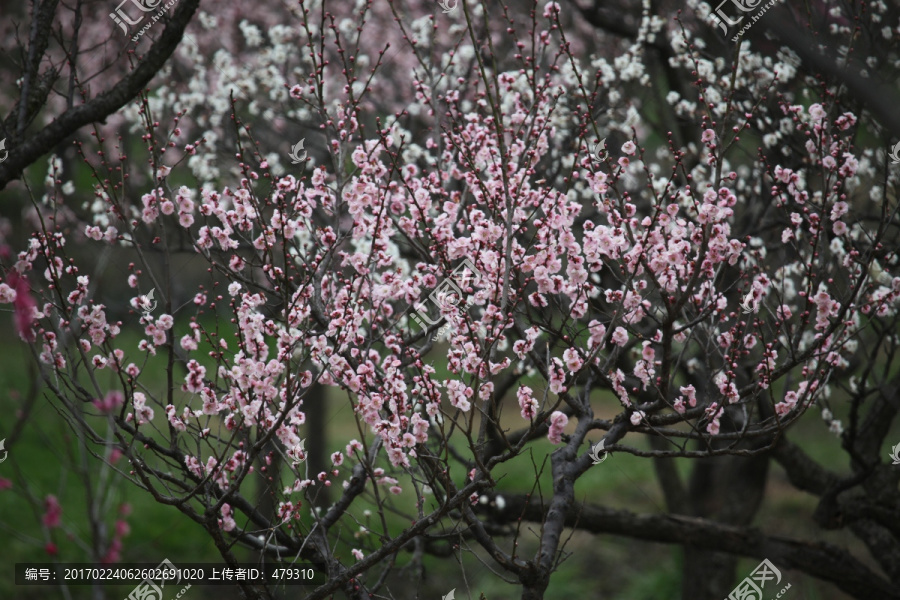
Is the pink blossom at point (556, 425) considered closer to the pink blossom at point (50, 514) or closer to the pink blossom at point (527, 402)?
the pink blossom at point (527, 402)

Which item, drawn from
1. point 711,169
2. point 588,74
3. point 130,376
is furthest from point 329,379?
point 588,74

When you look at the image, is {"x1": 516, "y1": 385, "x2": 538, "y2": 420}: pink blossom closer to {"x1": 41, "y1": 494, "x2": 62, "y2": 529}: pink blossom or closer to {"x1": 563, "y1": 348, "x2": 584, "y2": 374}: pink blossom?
{"x1": 563, "y1": 348, "x2": 584, "y2": 374}: pink blossom

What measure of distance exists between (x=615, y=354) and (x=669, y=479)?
4.26 m

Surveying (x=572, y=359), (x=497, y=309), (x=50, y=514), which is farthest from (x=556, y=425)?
(x=50, y=514)

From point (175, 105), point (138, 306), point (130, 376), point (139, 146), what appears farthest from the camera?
point (139, 146)

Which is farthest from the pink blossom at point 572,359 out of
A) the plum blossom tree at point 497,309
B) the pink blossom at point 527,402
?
the pink blossom at point 527,402

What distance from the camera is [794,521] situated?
393 inches

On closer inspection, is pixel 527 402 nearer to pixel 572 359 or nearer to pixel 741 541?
pixel 572 359

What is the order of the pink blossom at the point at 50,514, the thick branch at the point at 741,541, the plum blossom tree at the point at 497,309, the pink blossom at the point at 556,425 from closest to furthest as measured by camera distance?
the pink blossom at the point at 50,514
the plum blossom tree at the point at 497,309
the pink blossom at the point at 556,425
the thick branch at the point at 741,541

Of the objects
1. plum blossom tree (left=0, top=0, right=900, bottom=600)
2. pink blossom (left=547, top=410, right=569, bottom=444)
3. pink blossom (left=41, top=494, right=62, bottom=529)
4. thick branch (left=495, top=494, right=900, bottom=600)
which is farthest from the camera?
thick branch (left=495, top=494, right=900, bottom=600)

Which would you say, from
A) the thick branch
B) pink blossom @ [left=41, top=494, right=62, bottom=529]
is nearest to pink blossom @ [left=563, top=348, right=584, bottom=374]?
pink blossom @ [left=41, top=494, right=62, bottom=529]

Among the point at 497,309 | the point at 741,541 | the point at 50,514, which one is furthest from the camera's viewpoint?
the point at 741,541

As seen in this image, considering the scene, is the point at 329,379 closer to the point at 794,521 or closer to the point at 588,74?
the point at 588,74

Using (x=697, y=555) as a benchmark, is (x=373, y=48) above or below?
above
